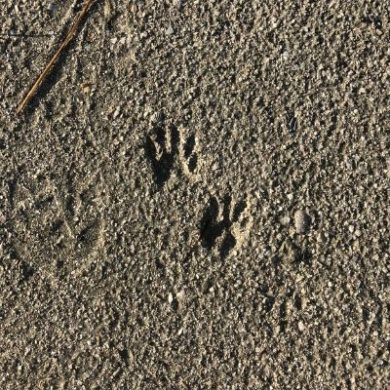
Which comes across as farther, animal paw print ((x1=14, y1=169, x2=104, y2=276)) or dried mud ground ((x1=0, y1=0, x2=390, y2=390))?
animal paw print ((x1=14, y1=169, x2=104, y2=276))

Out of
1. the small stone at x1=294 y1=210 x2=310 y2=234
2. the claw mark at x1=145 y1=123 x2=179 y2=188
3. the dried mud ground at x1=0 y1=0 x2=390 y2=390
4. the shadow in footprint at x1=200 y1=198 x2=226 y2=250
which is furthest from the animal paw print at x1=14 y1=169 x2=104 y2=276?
the small stone at x1=294 y1=210 x2=310 y2=234

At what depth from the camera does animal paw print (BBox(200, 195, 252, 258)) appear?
2.07m

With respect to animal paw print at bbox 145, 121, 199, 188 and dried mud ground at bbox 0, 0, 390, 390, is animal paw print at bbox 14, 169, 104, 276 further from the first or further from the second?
animal paw print at bbox 145, 121, 199, 188

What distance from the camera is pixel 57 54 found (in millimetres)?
2209

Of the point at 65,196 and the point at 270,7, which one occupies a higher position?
the point at 270,7

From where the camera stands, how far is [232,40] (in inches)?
83.7

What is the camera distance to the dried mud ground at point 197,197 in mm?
2014

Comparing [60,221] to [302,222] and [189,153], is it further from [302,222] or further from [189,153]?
[302,222]

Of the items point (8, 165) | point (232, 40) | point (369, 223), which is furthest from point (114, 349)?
point (232, 40)

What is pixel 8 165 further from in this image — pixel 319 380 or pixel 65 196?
pixel 319 380

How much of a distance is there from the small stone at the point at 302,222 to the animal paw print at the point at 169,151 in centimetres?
35

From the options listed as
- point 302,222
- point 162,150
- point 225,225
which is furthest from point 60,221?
point 302,222

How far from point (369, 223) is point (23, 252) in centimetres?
112

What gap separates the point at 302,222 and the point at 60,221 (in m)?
0.79
